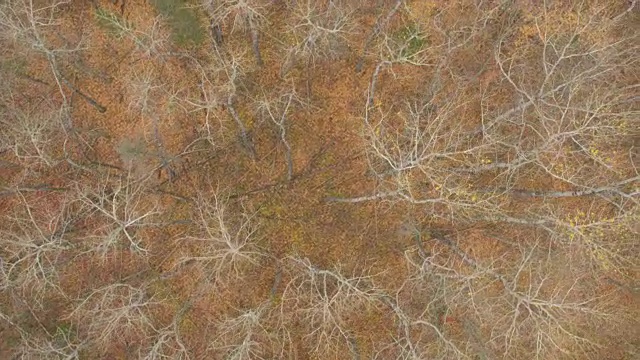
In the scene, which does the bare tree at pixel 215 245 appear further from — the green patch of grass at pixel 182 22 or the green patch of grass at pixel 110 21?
the green patch of grass at pixel 110 21

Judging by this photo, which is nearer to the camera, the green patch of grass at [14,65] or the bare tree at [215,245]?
the bare tree at [215,245]

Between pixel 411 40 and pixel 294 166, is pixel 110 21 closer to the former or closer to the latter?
pixel 294 166

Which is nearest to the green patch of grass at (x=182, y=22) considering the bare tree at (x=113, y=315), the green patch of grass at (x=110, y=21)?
the green patch of grass at (x=110, y=21)

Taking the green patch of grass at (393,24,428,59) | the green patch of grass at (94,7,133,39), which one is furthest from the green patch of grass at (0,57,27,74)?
the green patch of grass at (393,24,428,59)

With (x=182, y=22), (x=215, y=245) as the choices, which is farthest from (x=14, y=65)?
(x=215, y=245)

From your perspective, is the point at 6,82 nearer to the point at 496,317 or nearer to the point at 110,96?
the point at 110,96

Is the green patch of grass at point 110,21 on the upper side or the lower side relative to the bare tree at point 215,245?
upper
